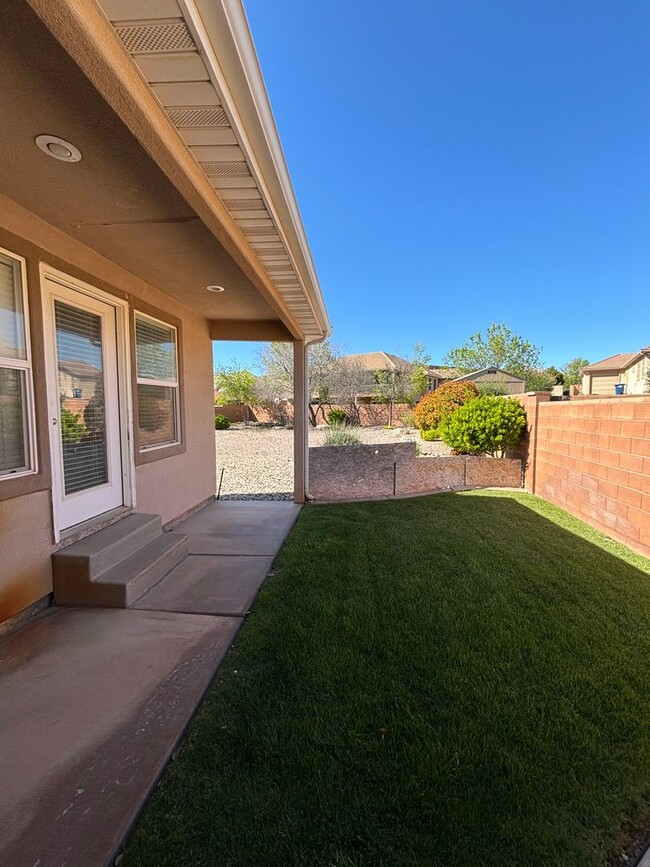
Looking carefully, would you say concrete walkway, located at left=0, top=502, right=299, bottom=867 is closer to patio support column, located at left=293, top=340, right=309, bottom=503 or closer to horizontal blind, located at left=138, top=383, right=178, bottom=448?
horizontal blind, located at left=138, top=383, right=178, bottom=448

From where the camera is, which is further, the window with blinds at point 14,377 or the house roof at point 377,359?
the house roof at point 377,359

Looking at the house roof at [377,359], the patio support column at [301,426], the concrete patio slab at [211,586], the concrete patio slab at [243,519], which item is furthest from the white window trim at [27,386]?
the house roof at [377,359]

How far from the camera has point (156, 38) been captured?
4.65ft

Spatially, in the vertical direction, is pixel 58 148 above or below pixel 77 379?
above

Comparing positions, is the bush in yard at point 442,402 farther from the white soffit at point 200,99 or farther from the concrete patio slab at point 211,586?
the white soffit at point 200,99

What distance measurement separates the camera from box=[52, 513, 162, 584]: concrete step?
3.03 m

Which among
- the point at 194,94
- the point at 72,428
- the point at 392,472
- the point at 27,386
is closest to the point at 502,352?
the point at 392,472

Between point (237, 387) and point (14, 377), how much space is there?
23780 mm

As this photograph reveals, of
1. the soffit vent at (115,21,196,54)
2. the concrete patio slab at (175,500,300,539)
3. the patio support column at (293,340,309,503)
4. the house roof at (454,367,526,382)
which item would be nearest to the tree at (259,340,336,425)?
the house roof at (454,367,526,382)

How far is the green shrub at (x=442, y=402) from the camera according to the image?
1243 cm

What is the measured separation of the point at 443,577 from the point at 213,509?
3725mm

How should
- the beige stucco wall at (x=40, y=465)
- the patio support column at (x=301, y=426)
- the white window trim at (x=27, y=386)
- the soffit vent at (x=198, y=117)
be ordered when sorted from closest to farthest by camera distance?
the soffit vent at (x=198, y=117) → the beige stucco wall at (x=40, y=465) → the white window trim at (x=27, y=386) → the patio support column at (x=301, y=426)

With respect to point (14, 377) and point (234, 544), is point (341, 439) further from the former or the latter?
point (14, 377)

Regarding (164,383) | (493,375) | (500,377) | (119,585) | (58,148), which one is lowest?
(119,585)
